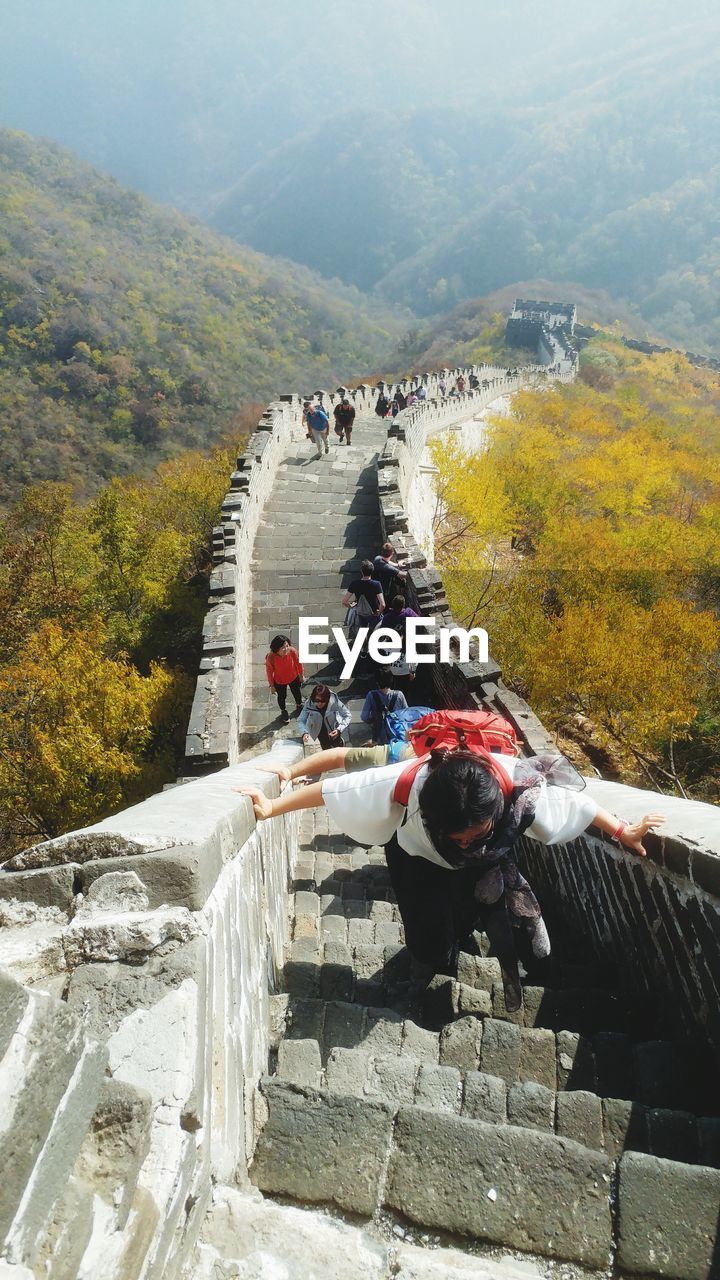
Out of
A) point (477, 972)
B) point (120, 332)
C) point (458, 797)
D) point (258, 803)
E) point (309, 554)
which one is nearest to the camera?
point (458, 797)

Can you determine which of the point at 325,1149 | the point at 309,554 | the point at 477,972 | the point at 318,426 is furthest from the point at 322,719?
the point at 318,426

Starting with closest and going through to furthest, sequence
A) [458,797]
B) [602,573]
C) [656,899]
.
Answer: [458,797] < [656,899] < [602,573]

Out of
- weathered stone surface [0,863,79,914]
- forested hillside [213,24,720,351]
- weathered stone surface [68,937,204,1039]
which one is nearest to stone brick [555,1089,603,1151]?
weathered stone surface [68,937,204,1039]

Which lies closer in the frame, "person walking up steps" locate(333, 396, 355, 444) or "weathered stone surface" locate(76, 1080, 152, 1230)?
"weathered stone surface" locate(76, 1080, 152, 1230)

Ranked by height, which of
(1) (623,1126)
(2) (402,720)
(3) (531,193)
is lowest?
(1) (623,1126)

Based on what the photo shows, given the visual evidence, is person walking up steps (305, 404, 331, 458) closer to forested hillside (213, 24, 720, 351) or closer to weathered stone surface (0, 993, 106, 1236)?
weathered stone surface (0, 993, 106, 1236)

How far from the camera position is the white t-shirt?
229 centimetres

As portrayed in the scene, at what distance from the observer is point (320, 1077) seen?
2160mm

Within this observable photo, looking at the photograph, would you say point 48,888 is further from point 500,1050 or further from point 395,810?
point 500,1050

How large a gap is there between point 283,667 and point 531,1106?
5516 millimetres

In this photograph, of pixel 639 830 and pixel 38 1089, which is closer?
pixel 38 1089

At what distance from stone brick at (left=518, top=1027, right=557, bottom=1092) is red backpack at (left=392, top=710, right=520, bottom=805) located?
3.00 feet

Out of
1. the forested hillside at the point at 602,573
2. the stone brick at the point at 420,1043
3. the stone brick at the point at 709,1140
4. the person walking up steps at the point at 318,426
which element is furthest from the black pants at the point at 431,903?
the person walking up steps at the point at 318,426

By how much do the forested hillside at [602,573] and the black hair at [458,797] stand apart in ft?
32.3
